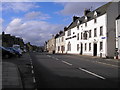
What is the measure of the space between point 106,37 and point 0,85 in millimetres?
36262

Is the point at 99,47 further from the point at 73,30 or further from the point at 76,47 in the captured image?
the point at 73,30

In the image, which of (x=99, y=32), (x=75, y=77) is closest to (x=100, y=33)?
(x=99, y=32)

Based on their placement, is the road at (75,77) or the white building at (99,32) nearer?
the road at (75,77)

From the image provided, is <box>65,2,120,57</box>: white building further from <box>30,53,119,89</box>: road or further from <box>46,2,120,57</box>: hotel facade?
<box>30,53,119,89</box>: road

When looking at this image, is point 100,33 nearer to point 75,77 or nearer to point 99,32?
point 99,32

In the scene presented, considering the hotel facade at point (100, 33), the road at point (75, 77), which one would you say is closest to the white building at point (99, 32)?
the hotel facade at point (100, 33)

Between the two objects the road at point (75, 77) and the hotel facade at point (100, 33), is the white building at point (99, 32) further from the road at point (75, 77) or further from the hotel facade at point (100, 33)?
the road at point (75, 77)

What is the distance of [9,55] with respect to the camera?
1364 inches

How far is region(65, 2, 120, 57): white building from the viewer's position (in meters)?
45.0

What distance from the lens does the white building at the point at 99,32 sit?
4500cm

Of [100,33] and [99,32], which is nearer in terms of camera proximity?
[100,33]

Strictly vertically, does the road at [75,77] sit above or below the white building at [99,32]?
below

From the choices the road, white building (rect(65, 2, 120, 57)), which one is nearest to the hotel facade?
white building (rect(65, 2, 120, 57))

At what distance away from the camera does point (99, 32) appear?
4897 cm
